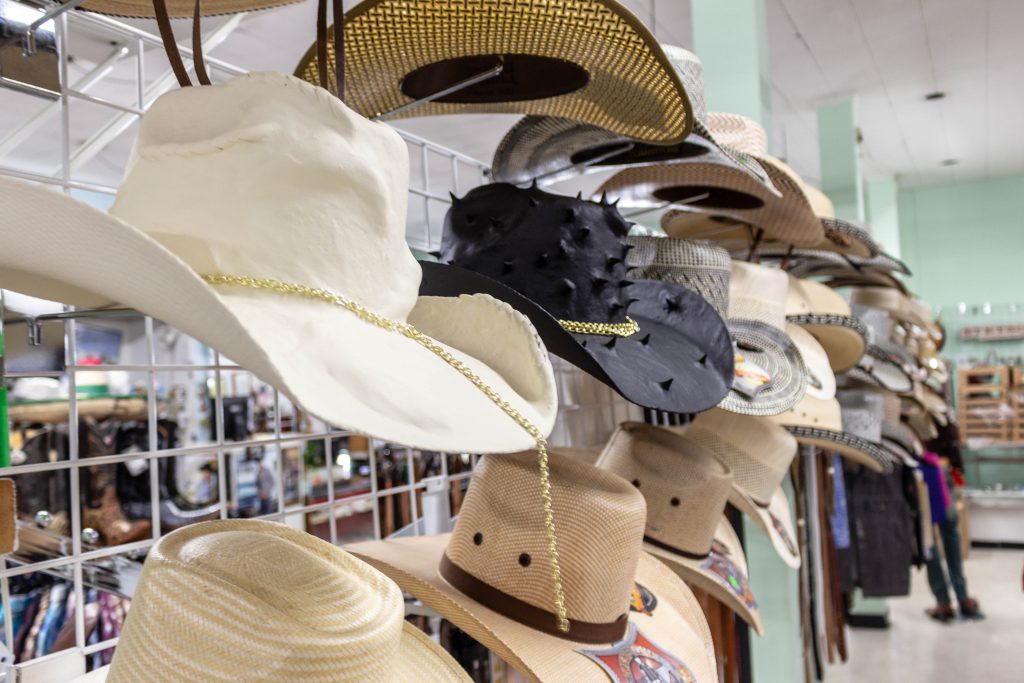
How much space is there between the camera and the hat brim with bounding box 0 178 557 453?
39cm

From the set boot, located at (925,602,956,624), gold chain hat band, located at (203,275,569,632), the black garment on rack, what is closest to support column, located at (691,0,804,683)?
the black garment on rack

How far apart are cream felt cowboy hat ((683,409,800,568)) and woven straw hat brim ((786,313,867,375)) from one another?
45 centimetres

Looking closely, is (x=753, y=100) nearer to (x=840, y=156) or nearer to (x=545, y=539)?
(x=545, y=539)

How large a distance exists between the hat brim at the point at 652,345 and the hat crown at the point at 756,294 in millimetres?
568

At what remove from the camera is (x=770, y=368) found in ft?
5.11

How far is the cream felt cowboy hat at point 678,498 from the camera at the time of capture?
131 cm

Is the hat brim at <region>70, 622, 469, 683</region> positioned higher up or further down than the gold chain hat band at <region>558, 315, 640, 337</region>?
further down

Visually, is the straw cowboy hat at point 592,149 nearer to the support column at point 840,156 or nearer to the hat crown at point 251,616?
the hat crown at point 251,616

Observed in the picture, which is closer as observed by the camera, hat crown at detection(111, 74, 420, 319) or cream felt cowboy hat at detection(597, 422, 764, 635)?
hat crown at detection(111, 74, 420, 319)

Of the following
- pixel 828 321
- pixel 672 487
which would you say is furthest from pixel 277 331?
pixel 828 321

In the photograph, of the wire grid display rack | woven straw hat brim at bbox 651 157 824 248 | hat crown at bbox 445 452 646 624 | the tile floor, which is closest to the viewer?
the wire grid display rack

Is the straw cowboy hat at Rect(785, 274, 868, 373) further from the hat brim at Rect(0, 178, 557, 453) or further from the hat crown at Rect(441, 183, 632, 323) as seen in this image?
the hat brim at Rect(0, 178, 557, 453)

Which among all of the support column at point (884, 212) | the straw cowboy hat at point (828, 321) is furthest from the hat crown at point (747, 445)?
the support column at point (884, 212)

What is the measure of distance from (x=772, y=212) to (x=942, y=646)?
3672 mm
